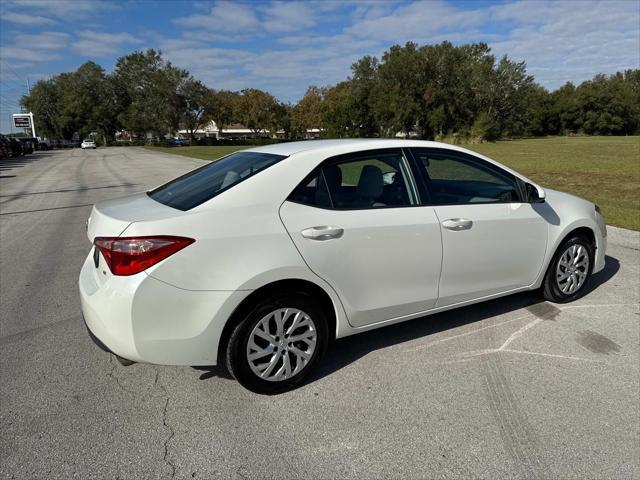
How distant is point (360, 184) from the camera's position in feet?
11.5

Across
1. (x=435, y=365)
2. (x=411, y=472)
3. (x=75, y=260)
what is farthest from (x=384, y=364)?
(x=75, y=260)

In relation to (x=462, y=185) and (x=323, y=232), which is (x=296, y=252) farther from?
(x=462, y=185)

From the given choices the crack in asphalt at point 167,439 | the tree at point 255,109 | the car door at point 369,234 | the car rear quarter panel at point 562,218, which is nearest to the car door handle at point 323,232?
the car door at point 369,234

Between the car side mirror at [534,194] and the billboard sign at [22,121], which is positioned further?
the billboard sign at [22,121]

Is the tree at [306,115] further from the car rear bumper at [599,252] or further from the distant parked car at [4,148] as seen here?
the car rear bumper at [599,252]

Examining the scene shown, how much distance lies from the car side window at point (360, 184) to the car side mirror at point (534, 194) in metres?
1.26

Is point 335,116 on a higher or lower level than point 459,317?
higher

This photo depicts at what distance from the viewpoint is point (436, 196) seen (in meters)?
3.60

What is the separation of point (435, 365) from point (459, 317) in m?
0.98

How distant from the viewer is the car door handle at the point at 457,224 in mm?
3504

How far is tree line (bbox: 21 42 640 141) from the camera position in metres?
62.2

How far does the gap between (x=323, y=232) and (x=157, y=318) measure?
45.3 inches

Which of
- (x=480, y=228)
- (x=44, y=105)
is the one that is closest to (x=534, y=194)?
(x=480, y=228)

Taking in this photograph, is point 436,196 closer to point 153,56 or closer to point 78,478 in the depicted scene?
point 78,478
